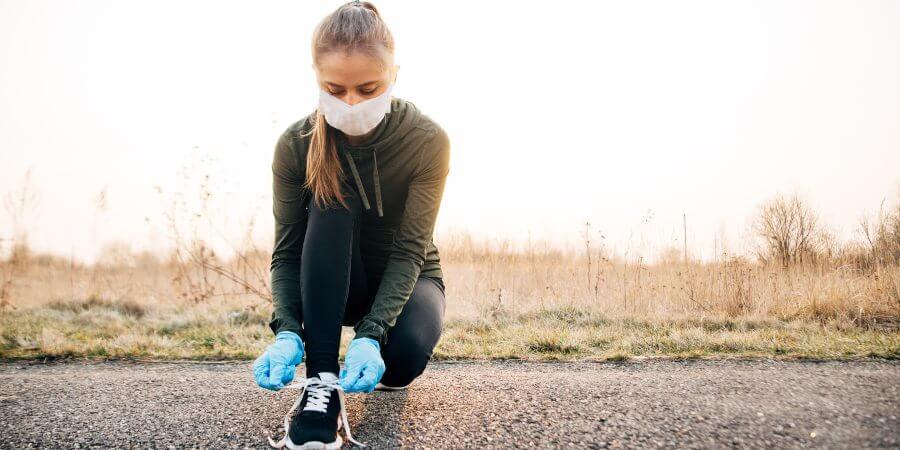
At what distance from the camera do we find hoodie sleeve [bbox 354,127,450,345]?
1.98 metres

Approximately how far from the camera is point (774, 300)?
4.85 meters

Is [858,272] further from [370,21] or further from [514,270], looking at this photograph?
[370,21]

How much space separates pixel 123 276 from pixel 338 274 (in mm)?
5609

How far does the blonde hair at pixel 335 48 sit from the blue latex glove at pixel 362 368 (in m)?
0.52

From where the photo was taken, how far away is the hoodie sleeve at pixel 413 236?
1.98m

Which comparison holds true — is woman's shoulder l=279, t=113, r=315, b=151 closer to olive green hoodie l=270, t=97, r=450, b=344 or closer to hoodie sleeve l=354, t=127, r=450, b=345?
olive green hoodie l=270, t=97, r=450, b=344

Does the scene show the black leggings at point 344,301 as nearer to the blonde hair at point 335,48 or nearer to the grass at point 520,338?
the blonde hair at point 335,48

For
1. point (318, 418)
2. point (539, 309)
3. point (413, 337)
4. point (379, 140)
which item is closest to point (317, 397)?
point (318, 418)

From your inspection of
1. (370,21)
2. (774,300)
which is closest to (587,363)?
(370,21)

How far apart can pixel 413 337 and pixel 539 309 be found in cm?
300

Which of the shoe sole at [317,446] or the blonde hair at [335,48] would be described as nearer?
the shoe sole at [317,446]

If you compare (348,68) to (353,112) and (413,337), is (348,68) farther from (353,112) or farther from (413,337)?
(413,337)

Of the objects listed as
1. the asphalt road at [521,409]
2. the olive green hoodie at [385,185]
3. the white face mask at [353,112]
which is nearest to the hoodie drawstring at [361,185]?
the olive green hoodie at [385,185]

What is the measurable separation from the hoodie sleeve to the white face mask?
0.25 metres
